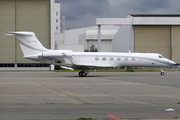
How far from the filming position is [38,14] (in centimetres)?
6806

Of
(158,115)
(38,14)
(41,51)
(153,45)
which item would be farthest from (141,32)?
(158,115)

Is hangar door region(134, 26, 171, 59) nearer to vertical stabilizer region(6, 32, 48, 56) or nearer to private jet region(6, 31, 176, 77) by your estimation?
private jet region(6, 31, 176, 77)

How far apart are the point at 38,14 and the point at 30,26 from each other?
3.28 metres

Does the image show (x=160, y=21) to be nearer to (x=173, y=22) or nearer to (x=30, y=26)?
(x=173, y=22)

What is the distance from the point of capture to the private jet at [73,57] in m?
35.3

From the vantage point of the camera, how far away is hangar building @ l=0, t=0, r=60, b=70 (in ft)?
222

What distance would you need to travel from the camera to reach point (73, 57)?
36.0 metres

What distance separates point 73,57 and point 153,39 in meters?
45.1

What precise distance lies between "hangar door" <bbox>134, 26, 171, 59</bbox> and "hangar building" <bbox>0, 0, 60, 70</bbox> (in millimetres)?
22580

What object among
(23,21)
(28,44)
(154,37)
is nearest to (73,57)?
(28,44)

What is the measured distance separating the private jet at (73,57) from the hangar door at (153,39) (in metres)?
39.3

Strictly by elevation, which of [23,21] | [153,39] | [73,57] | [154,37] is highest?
[23,21]

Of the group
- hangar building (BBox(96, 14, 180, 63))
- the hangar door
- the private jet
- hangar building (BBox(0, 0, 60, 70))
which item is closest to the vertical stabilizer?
the private jet

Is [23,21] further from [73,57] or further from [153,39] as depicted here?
[73,57]
